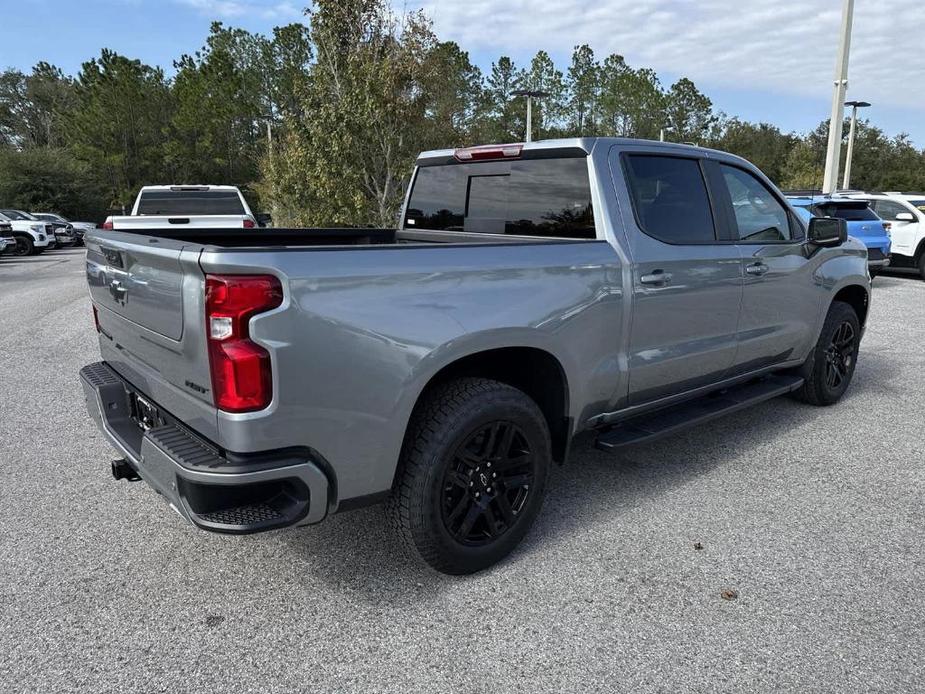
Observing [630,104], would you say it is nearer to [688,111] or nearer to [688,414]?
[688,111]

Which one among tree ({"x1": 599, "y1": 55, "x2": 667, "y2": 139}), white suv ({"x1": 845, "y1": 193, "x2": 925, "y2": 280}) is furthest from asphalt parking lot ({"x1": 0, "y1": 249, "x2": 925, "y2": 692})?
tree ({"x1": 599, "y1": 55, "x2": 667, "y2": 139})

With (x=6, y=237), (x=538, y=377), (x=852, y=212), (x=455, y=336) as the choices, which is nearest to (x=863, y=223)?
(x=852, y=212)

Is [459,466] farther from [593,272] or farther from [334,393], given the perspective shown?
[593,272]

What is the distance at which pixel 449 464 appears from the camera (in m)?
2.89

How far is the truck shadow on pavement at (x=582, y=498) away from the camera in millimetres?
3104

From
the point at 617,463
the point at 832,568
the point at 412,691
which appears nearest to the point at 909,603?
the point at 832,568

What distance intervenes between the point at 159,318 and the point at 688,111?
2694 inches

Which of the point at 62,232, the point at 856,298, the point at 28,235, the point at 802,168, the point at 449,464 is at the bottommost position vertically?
the point at 62,232

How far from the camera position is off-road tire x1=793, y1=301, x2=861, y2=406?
5281 mm

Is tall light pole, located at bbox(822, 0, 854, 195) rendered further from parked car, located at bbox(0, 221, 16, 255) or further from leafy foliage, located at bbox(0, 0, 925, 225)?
parked car, located at bbox(0, 221, 16, 255)

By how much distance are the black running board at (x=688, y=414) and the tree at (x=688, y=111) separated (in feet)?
208

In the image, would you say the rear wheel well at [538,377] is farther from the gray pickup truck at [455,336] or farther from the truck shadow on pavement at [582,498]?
the truck shadow on pavement at [582,498]

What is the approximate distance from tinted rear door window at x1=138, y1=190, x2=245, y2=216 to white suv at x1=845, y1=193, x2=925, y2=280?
11880 mm

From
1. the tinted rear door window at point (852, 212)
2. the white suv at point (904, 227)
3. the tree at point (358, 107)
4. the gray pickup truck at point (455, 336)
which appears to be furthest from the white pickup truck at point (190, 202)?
the white suv at point (904, 227)
